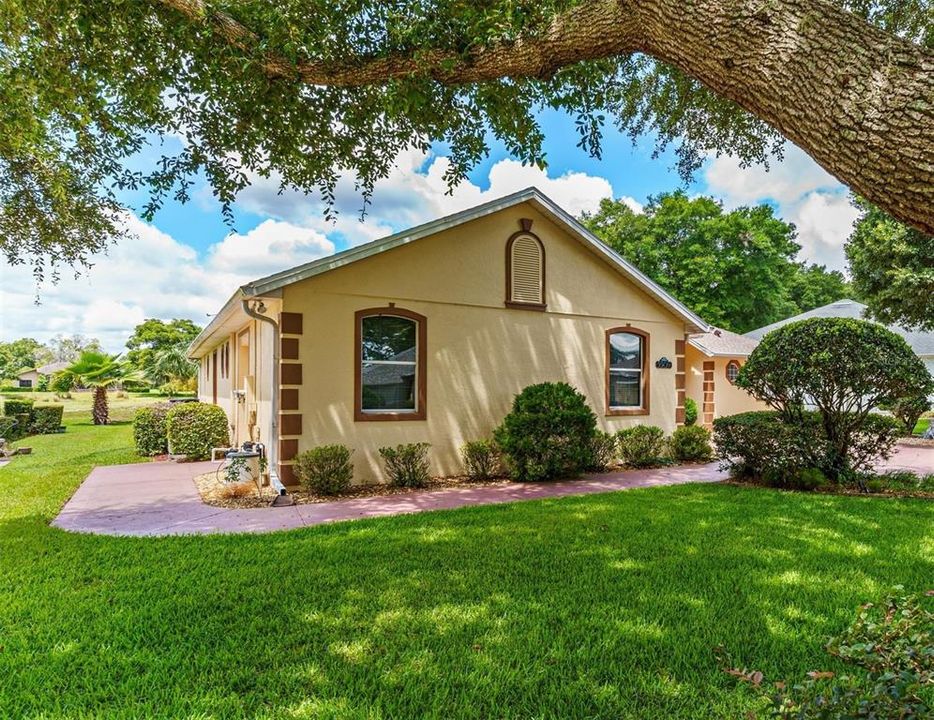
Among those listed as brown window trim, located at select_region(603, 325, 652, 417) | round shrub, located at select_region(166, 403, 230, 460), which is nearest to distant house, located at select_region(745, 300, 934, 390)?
brown window trim, located at select_region(603, 325, 652, 417)

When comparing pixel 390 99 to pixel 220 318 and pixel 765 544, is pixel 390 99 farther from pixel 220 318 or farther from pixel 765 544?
pixel 220 318

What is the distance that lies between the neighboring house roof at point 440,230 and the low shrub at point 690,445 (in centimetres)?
268

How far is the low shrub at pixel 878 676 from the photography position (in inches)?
56.2

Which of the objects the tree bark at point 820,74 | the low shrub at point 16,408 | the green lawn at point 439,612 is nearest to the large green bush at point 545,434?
the green lawn at point 439,612

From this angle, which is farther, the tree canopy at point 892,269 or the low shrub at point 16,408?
the low shrub at point 16,408

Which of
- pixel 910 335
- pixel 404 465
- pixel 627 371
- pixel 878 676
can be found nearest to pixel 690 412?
pixel 627 371

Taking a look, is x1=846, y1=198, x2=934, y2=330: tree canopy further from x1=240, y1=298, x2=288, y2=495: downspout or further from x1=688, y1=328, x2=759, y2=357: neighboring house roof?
x1=240, y1=298, x2=288, y2=495: downspout

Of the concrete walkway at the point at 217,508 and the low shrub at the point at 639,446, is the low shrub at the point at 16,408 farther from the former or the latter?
the low shrub at the point at 639,446

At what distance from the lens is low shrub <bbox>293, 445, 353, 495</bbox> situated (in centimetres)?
791

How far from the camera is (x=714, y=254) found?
2892 cm

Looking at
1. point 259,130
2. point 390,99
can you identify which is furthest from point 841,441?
point 259,130

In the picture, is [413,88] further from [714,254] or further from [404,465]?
[714,254]

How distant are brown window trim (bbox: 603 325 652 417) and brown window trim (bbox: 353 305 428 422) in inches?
175

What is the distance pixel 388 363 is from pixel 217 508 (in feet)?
11.5
